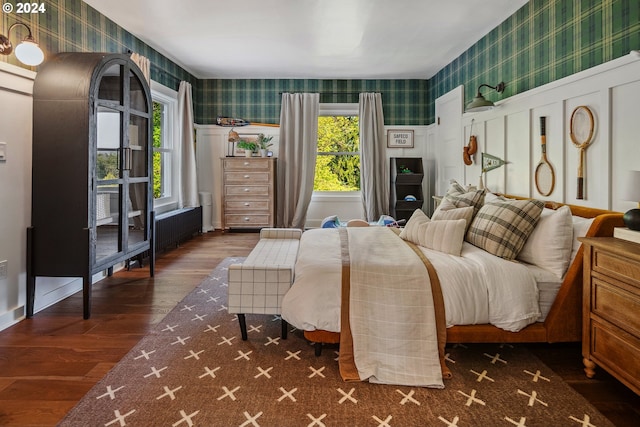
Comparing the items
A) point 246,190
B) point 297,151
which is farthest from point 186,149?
point 297,151

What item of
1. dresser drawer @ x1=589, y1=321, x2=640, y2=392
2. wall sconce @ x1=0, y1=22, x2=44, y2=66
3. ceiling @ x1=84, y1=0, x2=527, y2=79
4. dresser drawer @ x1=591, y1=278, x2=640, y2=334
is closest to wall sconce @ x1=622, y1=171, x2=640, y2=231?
dresser drawer @ x1=591, y1=278, x2=640, y2=334

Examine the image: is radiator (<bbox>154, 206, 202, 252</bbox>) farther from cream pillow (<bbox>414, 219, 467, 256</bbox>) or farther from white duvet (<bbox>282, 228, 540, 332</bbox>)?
cream pillow (<bbox>414, 219, 467, 256</bbox>)

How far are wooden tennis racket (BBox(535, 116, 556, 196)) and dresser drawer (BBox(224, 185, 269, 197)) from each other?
4.20m

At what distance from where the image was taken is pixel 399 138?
7.07m

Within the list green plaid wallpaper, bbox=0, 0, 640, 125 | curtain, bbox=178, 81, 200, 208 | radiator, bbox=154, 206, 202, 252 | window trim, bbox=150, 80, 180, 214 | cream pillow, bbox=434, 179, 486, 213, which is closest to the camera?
green plaid wallpaper, bbox=0, 0, 640, 125

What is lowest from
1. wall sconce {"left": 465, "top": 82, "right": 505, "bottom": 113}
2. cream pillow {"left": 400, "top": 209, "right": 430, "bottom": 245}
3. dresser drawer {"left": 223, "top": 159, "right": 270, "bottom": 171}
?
cream pillow {"left": 400, "top": 209, "right": 430, "bottom": 245}

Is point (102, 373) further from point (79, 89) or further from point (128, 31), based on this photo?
point (128, 31)

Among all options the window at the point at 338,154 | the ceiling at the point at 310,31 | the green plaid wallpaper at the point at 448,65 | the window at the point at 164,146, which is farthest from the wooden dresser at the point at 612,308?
the window at the point at 338,154

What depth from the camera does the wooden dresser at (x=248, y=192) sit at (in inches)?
264

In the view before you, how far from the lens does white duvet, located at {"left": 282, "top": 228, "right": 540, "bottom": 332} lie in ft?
7.35

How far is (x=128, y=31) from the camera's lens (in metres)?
4.69

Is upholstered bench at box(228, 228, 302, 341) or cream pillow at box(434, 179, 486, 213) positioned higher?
cream pillow at box(434, 179, 486, 213)

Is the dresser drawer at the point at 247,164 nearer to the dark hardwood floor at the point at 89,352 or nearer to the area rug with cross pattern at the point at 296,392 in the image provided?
the dark hardwood floor at the point at 89,352

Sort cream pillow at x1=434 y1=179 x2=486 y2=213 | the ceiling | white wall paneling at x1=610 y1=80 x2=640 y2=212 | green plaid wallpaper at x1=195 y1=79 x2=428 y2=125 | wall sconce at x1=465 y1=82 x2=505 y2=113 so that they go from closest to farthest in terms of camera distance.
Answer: white wall paneling at x1=610 y1=80 x2=640 y2=212 < cream pillow at x1=434 y1=179 x2=486 y2=213 < the ceiling < wall sconce at x1=465 y1=82 x2=505 y2=113 < green plaid wallpaper at x1=195 y1=79 x2=428 y2=125
